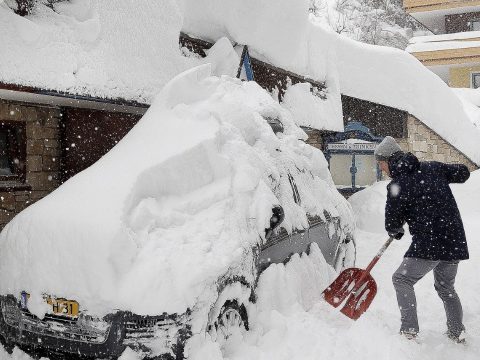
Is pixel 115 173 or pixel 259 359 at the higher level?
pixel 115 173

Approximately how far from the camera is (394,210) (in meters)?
4.30

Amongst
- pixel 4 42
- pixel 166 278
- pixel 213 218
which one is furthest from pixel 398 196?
pixel 4 42

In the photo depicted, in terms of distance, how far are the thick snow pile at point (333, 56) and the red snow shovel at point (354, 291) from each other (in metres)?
4.76

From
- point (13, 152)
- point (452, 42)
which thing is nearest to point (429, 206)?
point (13, 152)

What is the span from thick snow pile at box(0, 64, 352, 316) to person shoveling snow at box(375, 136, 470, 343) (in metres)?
1.07

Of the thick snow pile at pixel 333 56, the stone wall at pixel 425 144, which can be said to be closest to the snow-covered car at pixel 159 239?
the thick snow pile at pixel 333 56

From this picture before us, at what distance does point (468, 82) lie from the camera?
26.9 meters

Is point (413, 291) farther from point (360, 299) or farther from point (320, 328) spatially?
point (320, 328)

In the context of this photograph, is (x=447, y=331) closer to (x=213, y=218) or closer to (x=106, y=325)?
(x=213, y=218)

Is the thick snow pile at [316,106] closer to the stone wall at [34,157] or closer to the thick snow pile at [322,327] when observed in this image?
the stone wall at [34,157]

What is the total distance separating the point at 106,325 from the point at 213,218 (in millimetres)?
1108

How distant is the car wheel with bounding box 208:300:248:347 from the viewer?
353cm

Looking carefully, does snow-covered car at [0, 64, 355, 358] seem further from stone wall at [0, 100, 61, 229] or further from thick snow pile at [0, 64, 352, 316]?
stone wall at [0, 100, 61, 229]

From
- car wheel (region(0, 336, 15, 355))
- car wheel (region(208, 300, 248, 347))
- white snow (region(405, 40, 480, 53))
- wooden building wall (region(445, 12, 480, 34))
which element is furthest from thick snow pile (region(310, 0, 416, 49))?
car wheel (region(0, 336, 15, 355))
